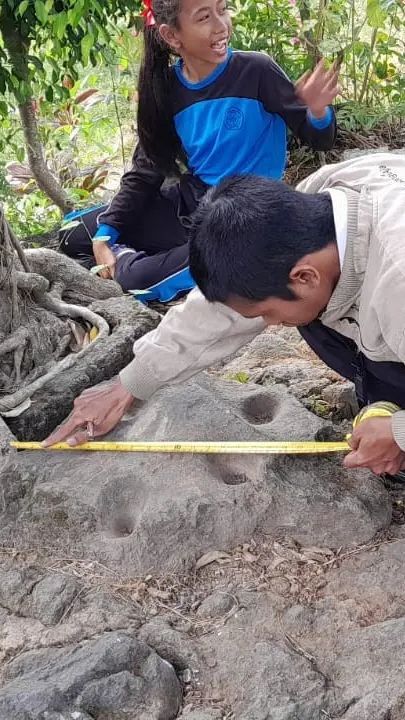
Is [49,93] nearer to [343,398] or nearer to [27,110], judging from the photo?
[27,110]

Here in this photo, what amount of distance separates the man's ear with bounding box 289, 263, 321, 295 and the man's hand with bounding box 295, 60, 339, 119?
131cm

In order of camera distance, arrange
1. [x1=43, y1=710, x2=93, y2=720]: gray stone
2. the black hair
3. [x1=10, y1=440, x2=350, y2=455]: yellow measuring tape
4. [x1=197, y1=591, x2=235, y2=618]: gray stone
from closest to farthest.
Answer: [x1=43, y1=710, x2=93, y2=720]: gray stone < the black hair < [x1=197, y1=591, x2=235, y2=618]: gray stone < [x1=10, y1=440, x2=350, y2=455]: yellow measuring tape

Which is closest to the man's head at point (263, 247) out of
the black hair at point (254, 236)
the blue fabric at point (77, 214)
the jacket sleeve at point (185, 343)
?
the black hair at point (254, 236)

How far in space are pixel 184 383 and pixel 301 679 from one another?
1012 millimetres

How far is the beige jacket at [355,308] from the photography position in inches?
66.6

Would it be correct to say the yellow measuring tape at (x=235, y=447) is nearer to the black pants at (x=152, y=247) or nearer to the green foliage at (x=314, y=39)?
the black pants at (x=152, y=247)

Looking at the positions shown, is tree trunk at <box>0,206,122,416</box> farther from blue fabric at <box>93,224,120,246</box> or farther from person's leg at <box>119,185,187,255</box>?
person's leg at <box>119,185,187,255</box>

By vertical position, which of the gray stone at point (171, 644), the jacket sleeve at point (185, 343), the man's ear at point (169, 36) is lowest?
the gray stone at point (171, 644)

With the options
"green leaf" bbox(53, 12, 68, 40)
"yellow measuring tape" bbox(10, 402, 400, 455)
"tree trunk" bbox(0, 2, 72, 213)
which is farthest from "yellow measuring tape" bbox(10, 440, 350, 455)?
"tree trunk" bbox(0, 2, 72, 213)

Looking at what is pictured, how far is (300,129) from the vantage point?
10.3ft

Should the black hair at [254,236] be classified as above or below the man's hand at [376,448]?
above

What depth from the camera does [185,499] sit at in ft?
6.49

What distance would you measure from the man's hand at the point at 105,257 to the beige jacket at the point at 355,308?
1.33 meters

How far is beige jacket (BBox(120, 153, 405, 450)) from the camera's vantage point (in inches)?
66.6
